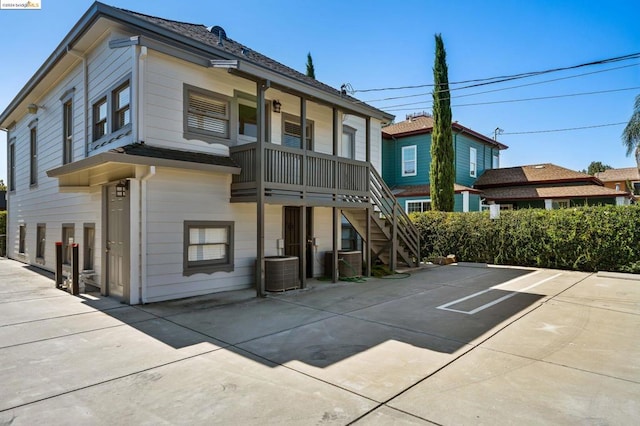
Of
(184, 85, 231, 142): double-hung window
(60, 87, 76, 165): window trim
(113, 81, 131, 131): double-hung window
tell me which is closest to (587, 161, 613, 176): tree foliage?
(184, 85, 231, 142): double-hung window

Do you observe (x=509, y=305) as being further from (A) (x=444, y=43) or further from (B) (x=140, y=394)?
(A) (x=444, y=43)

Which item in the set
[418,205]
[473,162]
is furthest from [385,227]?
[473,162]

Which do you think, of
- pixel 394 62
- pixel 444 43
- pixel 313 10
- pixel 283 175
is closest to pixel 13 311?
pixel 283 175

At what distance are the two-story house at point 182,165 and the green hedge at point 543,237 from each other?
14.3 ft

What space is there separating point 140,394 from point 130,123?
17.7ft

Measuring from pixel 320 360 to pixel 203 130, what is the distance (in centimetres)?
564

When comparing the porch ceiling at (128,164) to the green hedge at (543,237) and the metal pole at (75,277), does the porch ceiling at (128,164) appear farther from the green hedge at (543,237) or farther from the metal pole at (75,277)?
the green hedge at (543,237)

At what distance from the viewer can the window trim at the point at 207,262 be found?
287 inches

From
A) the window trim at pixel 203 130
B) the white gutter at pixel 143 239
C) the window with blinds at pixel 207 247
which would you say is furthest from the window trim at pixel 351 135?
the white gutter at pixel 143 239

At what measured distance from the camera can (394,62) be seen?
15438mm

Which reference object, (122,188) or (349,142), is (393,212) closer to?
(349,142)

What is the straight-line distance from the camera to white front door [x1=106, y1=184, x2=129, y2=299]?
6.67 meters

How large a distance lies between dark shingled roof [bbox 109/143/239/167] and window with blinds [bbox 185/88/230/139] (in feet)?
1.82

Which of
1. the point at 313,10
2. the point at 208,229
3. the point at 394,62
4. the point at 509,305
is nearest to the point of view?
the point at 509,305
